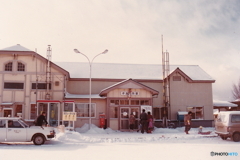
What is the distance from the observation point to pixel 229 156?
34.9 feet

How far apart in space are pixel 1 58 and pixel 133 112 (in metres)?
13.4

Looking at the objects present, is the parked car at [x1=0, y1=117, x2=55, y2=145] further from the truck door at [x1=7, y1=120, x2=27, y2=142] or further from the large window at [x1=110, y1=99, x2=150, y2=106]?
the large window at [x1=110, y1=99, x2=150, y2=106]

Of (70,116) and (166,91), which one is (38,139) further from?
(166,91)

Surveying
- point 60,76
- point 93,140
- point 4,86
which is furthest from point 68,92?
point 93,140

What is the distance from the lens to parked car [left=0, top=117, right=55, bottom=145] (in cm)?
1470

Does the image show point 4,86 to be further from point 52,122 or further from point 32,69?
point 52,122

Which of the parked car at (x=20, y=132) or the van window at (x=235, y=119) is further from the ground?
the van window at (x=235, y=119)

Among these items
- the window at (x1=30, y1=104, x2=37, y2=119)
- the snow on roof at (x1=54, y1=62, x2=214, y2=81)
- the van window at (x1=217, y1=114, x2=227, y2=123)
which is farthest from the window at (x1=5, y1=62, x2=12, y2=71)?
the van window at (x1=217, y1=114, x2=227, y2=123)

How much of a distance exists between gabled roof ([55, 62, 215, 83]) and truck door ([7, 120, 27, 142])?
1446 cm

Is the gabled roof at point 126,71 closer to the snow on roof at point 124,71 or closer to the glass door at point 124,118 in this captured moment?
the snow on roof at point 124,71

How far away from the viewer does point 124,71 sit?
31938 millimetres

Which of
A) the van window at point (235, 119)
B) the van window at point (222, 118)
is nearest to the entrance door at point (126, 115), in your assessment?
the van window at point (222, 118)

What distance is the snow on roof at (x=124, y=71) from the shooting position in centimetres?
3030

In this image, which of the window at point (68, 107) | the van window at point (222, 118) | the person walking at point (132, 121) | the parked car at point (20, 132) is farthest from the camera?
the window at point (68, 107)
